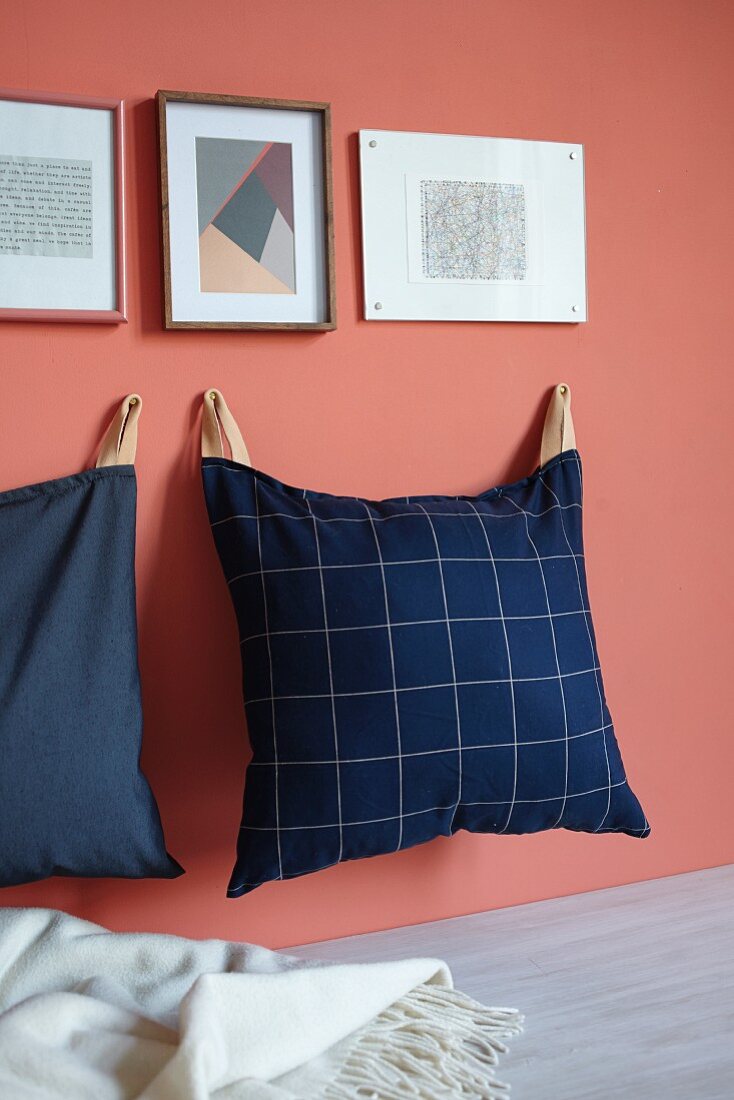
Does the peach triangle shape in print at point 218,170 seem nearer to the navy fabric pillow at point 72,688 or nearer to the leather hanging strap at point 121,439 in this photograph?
the leather hanging strap at point 121,439

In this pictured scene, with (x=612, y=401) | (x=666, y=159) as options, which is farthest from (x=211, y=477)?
(x=666, y=159)

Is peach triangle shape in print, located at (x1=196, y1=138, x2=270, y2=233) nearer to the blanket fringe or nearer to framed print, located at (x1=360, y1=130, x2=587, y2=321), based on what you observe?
framed print, located at (x1=360, y1=130, x2=587, y2=321)

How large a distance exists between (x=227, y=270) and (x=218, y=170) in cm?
13

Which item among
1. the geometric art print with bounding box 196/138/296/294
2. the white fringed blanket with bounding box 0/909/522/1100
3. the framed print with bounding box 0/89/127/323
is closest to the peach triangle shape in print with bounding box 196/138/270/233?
the geometric art print with bounding box 196/138/296/294

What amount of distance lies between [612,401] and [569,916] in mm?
772

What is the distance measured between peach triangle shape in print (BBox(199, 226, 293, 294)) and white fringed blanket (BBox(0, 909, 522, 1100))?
0.82 metres

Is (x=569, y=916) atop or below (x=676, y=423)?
below

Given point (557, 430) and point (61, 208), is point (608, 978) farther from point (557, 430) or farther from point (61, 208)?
point (61, 208)

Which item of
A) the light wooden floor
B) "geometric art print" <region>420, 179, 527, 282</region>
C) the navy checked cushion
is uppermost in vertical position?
"geometric art print" <region>420, 179, 527, 282</region>

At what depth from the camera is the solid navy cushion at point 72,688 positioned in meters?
1.13

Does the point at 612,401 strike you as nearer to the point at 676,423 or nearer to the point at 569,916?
the point at 676,423

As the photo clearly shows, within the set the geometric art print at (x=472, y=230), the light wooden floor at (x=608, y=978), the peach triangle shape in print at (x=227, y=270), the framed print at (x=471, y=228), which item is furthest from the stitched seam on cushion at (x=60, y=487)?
the light wooden floor at (x=608, y=978)

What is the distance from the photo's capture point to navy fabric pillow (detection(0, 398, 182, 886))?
1.13 metres

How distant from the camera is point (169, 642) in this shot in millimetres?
1322
